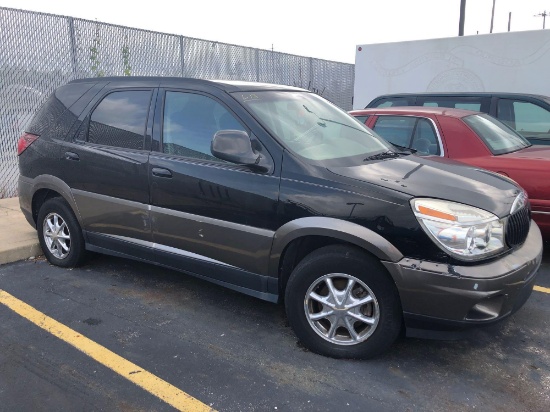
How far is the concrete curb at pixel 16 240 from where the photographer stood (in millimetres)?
5059

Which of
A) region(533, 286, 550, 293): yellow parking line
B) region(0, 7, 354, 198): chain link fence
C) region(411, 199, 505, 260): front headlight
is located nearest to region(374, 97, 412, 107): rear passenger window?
region(0, 7, 354, 198): chain link fence

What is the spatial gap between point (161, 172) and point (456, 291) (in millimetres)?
2307

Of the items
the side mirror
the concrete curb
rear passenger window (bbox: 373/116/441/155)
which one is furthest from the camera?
rear passenger window (bbox: 373/116/441/155)

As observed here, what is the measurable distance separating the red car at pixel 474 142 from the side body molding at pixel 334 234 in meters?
1.83

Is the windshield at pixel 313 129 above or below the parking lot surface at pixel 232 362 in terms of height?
above

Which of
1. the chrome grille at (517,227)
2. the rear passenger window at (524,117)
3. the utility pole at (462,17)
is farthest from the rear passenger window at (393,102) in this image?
the utility pole at (462,17)

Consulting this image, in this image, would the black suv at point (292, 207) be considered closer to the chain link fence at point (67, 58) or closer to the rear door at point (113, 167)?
the rear door at point (113, 167)

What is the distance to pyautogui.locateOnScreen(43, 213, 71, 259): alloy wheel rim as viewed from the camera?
15.6 ft

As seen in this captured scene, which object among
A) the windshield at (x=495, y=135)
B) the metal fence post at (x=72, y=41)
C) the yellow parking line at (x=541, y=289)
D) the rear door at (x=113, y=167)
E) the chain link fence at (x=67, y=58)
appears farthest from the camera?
the metal fence post at (x=72, y=41)

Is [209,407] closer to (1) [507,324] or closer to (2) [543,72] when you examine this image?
(1) [507,324]

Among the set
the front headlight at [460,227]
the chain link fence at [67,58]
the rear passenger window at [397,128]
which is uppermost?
the chain link fence at [67,58]

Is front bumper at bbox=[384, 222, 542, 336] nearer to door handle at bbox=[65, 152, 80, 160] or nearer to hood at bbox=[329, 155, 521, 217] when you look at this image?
hood at bbox=[329, 155, 521, 217]

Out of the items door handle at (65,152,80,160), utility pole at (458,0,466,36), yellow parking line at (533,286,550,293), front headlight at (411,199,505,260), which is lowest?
yellow parking line at (533,286,550,293)

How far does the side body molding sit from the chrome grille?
76cm
